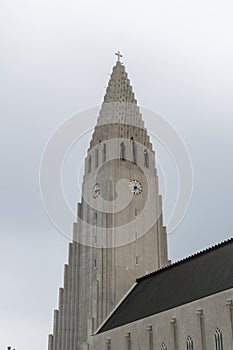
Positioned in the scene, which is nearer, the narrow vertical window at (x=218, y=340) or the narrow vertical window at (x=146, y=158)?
the narrow vertical window at (x=218, y=340)

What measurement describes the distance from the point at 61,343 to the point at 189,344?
23.2 metres

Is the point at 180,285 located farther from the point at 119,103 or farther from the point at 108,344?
the point at 119,103

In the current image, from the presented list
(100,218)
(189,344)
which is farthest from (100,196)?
(189,344)

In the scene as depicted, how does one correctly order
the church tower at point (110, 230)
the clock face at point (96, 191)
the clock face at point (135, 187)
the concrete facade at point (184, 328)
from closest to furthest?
1. the concrete facade at point (184, 328)
2. the church tower at point (110, 230)
3. the clock face at point (96, 191)
4. the clock face at point (135, 187)

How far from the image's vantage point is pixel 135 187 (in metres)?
69.8

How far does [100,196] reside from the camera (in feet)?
222

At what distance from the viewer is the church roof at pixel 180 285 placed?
4663cm

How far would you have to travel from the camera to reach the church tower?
62594 mm

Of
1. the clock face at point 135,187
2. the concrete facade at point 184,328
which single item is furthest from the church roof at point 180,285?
the clock face at point 135,187

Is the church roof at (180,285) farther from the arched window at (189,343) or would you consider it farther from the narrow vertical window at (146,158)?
the narrow vertical window at (146,158)

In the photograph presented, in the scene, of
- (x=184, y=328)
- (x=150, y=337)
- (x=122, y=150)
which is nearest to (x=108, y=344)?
(x=150, y=337)

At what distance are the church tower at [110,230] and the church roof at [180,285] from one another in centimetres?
364

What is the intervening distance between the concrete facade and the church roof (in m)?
0.83

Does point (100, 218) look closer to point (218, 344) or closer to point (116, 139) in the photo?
point (116, 139)
